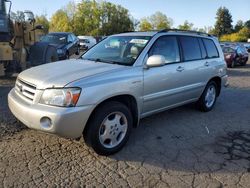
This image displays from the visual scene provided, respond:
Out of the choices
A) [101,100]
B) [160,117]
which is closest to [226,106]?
[160,117]

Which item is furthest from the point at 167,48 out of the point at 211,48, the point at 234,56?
the point at 234,56

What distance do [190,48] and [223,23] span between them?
280 ft

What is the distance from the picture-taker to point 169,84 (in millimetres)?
5215

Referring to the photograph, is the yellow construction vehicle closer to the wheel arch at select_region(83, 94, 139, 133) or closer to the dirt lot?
the dirt lot

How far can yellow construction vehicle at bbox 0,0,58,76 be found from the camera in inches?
353

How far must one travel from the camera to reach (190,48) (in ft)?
19.5

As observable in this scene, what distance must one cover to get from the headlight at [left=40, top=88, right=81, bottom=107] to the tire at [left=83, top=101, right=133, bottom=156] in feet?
1.35

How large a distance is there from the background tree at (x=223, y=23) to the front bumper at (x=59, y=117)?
86739 millimetres

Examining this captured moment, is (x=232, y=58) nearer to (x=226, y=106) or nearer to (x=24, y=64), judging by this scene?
(x=226, y=106)

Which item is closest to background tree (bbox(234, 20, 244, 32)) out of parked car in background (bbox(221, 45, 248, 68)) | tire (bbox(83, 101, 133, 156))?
parked car in background (bbox(221, 45, 248, 68))

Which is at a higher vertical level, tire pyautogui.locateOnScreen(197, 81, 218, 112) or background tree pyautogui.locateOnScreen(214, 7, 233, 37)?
background tree pyautogui.locateOnScreen(214, 7, 233, 37)

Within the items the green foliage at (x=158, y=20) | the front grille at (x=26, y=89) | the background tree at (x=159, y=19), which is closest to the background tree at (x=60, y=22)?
the green foliage at (x=158, y=20)

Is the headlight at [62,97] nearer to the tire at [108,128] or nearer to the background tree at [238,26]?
the tire at [108,128]

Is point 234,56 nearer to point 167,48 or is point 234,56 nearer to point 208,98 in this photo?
point 208,98
